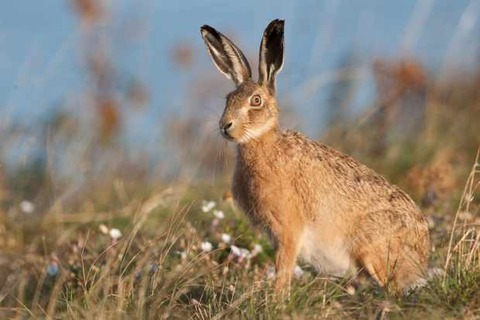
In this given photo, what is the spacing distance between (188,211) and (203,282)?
1426 millimetres

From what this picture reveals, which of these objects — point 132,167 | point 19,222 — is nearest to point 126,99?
point 132,167

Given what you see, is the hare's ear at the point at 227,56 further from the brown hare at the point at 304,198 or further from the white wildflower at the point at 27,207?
the white wildflower at the point at 27,207

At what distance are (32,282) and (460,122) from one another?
562cm

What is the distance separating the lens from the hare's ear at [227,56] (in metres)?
6.06

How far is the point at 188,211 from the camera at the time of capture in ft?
24.0

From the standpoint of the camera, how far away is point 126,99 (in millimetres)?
12273

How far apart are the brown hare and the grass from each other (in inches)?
8.0

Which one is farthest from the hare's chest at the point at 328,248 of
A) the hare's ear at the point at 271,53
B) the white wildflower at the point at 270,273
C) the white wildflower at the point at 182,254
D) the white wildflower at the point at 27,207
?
the white wildflower at the point at 27,207

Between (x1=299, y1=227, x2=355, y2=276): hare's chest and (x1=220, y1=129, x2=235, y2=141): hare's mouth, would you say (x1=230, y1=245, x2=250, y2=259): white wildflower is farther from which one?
(x1=220, y1=129, x2=235, y2=141): hare's mouth

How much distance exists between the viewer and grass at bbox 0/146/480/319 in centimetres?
497

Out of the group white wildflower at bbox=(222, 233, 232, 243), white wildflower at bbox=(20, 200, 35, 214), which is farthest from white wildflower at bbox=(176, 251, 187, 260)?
white wildflower at bbox=(20, 200, 35, 214)

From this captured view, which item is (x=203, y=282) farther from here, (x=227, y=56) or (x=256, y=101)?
(x=227, y=56)

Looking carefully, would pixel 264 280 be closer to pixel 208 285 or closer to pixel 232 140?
pixel 208 285

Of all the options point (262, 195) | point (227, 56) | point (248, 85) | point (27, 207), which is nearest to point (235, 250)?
point (262, 195)
